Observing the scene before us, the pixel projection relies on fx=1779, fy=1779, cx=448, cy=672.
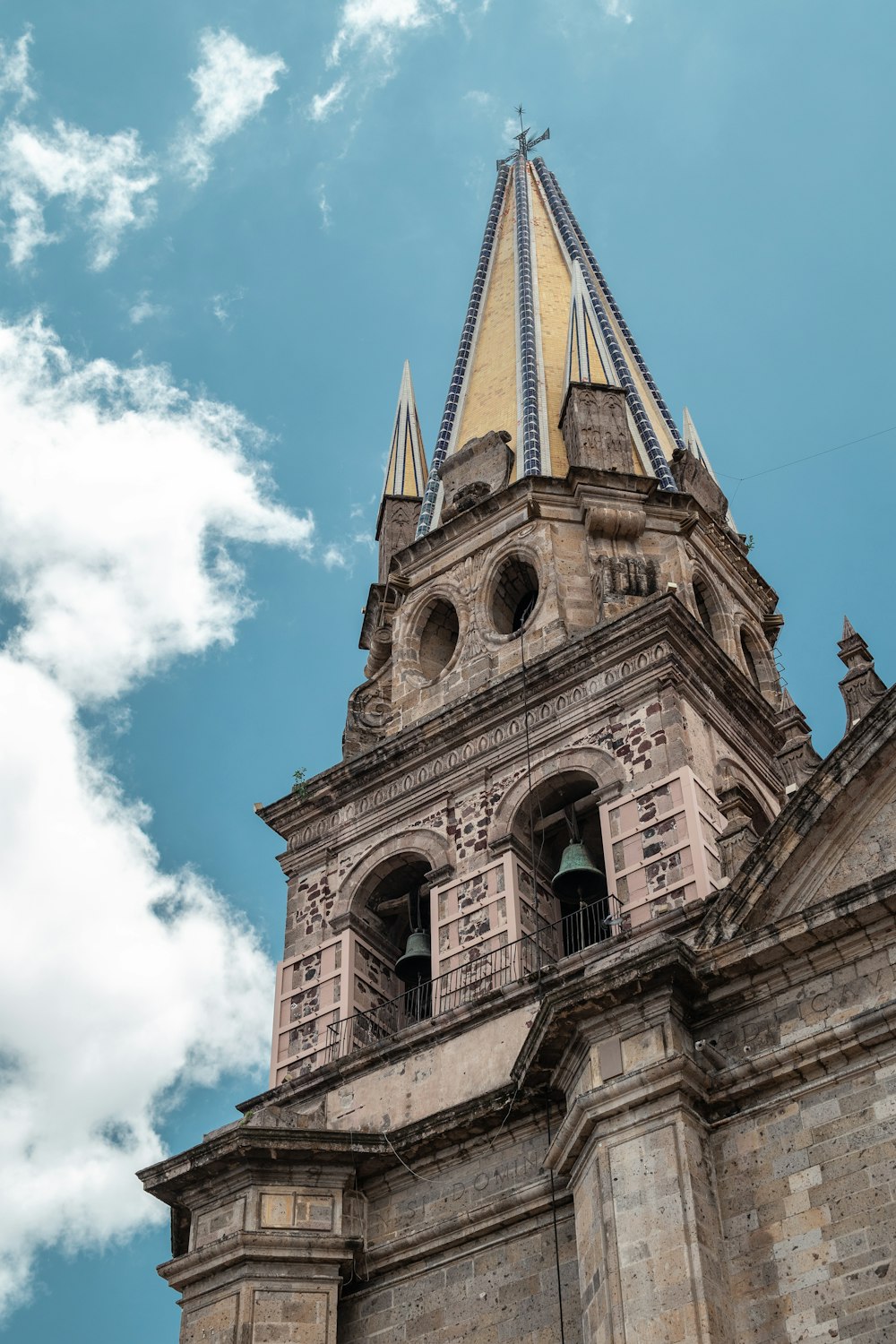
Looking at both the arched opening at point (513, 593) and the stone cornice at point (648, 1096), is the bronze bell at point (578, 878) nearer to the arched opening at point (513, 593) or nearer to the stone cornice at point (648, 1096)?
the arched opening at point (513, 593)

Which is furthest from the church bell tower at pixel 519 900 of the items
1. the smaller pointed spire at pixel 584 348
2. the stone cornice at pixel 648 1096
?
the smaller pointed spire at pixel 584 348

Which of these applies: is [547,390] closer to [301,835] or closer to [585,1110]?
[301,835]

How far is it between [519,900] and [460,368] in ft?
43.5

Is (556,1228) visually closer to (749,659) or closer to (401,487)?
(749,659)

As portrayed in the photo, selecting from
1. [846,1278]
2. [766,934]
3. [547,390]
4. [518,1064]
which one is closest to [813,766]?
[766,934]

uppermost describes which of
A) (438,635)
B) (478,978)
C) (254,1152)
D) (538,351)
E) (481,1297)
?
(538,351)

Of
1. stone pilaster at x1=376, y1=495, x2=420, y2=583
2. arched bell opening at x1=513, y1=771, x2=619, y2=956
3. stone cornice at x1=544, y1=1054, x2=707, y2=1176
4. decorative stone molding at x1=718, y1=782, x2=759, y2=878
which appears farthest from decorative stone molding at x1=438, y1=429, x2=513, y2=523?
stone cornice at x1=544, y1=1054, x2=707, y2=1176

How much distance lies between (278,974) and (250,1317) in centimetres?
587

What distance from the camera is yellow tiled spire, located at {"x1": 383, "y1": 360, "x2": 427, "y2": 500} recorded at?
3003cm

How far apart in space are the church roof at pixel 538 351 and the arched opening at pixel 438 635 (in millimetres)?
1969

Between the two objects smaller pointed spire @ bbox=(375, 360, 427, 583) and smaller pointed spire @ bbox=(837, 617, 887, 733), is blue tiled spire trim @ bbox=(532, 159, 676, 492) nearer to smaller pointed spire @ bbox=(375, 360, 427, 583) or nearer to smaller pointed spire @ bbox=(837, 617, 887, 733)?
smaller pointed spire @ bbox=(375, 360, 427, 583)

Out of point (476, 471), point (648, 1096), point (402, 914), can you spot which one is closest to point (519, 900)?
point (402, 914)

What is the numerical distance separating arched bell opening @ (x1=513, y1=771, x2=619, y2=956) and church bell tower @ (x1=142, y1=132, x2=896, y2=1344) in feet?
0.14

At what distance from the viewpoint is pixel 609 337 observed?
3119cm
